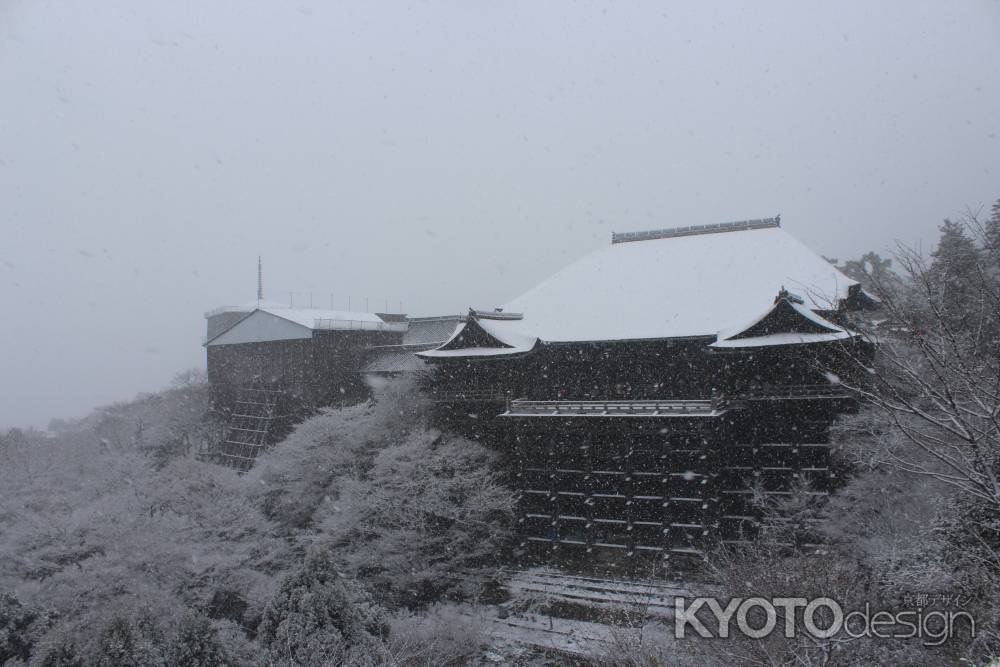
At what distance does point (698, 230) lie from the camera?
19.4m

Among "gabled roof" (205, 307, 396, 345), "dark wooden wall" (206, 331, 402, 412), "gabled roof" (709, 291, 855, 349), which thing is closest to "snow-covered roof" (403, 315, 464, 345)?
"gabled roof" (205, 307, 396, 345)

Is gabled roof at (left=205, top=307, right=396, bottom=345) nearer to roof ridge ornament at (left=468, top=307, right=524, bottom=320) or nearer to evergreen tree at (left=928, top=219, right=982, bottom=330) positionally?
roof ridge ornament at (left=468, top=307, right=524, bottom=320)

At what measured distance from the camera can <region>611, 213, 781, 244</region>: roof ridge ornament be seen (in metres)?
18.5

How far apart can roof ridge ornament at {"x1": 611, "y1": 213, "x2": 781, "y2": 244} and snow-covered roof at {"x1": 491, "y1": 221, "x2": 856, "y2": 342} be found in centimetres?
3

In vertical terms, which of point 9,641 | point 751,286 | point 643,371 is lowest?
point 9,641

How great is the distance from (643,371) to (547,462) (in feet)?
10.4

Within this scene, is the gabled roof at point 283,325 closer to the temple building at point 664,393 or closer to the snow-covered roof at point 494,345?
the temple building at point 664,393

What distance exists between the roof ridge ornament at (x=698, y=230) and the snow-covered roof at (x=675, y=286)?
0.11 ft

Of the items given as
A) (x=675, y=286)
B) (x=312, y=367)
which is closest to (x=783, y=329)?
(x=675, y=286)

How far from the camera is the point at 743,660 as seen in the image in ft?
19.7

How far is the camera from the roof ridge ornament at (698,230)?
60.7 feet

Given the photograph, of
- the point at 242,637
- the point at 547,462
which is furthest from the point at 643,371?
the point at 242,637

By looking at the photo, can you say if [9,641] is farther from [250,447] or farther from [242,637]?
[250,447]

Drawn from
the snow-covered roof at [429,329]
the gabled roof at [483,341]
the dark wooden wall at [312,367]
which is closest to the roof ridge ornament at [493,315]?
the gabled roof at [483,341]
